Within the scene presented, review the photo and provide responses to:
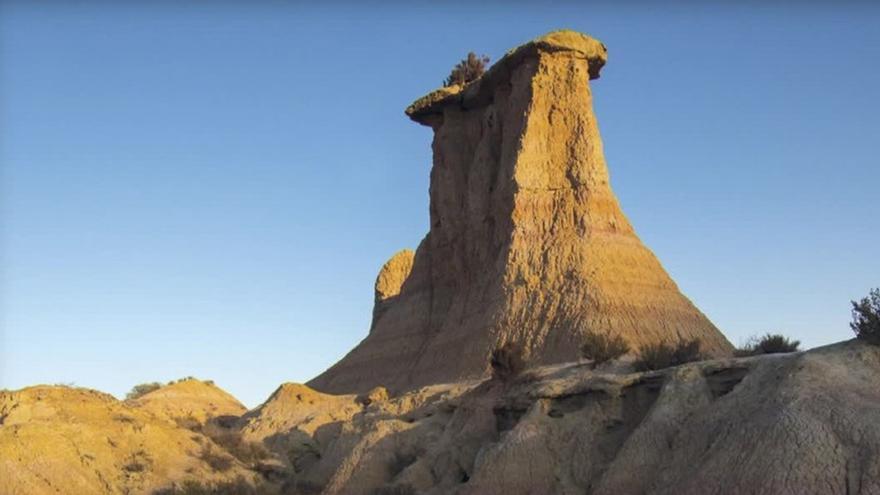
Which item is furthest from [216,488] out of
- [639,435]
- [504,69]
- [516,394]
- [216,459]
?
[504,69]

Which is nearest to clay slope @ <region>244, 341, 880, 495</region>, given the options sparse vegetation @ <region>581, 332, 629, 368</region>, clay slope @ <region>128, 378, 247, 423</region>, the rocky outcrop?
the rocky outcrop

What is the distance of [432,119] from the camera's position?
54.0 metres

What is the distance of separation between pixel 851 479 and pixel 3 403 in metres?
24.1

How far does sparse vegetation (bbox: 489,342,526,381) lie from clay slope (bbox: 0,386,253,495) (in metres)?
9.25

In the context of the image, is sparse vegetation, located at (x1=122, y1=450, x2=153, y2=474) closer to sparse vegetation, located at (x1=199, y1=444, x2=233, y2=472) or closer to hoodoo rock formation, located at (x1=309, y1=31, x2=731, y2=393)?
sparse vegetation, located at (x1=199, y1=444, x2=233, y2=472)

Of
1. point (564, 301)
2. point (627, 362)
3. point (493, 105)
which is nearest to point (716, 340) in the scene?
point (564, 301)

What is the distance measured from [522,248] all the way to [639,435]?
2158 cm

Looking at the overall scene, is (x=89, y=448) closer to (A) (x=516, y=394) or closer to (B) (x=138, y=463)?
(B) (x=138, y=463)

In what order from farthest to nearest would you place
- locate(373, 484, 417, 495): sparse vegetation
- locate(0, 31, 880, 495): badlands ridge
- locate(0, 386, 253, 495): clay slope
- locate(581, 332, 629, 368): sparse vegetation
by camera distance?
locate(581, 332, 629, 368): sparse vegetation, locate(373, 484, 417, 495): sparse vegetation, locate(0, 386, 253, 495): clay slope, locate(0, 31, 880, 495): badlands ridge

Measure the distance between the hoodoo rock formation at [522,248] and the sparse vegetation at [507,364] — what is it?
775 cm

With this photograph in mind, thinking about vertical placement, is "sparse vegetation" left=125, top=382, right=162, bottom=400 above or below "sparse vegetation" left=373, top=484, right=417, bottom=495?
above

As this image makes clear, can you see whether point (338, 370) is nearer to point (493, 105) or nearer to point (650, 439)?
point (493, 105)

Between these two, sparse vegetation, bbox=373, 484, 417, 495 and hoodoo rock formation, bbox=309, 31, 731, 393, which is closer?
sparse vegetation, bbox=373, 484, 417, 495

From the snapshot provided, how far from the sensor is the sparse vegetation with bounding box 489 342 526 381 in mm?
29531
